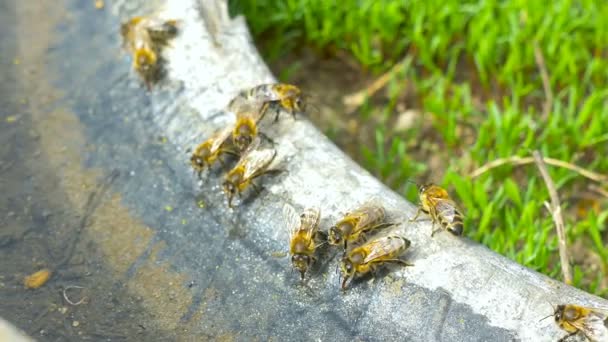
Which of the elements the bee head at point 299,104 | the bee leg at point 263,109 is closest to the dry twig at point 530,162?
the bee head at point 299,104

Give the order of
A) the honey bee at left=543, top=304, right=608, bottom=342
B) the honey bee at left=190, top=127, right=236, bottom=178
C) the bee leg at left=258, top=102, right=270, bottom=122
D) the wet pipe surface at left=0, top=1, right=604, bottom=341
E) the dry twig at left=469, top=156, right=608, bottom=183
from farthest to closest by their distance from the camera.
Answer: the dry twig at left=469, top=156, right=608, bottom=183
the bee leg at left=258, top=102, right=270, bottom=122
the honey bee at left=190, top=127, right=236, bottom=178
the wet pipe surface at left=0, top=1, right=604, bottom=341
the honey bee at left=543, top=304, right=608, bottom=342

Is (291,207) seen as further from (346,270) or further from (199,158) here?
(199,158)

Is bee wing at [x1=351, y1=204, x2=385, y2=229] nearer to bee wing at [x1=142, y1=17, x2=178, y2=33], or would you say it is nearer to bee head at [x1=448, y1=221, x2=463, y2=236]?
bee head at [x1=448, y1=221, x2=463, y2=236]

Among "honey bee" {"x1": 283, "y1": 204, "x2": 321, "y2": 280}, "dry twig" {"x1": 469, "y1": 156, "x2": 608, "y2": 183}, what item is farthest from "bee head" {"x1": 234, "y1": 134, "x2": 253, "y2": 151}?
"dry twig" {"x1": 469, "y1": 156, "x2": 608, "y2": 183}

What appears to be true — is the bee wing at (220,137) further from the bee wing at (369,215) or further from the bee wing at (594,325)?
the bee wing at (594,325)

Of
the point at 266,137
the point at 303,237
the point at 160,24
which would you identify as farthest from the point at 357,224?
the point at 160,24

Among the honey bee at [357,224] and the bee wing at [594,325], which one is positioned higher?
the honey bee at [357,224]

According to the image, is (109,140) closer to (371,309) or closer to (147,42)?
(147,42)
